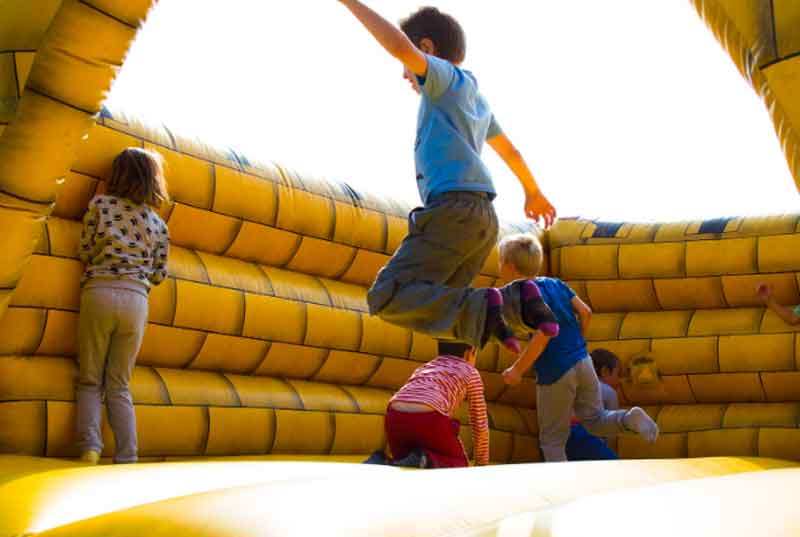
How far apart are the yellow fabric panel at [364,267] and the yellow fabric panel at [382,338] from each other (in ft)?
0.46

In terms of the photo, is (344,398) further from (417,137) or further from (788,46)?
(788,46)

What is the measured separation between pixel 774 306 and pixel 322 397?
1537mm

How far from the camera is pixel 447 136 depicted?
77.9 inches

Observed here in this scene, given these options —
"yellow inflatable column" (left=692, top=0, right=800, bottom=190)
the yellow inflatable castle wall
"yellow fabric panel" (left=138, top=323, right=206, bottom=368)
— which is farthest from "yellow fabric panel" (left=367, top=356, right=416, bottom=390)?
"yellow inflatable column" (left=692, top=0, right=800, bottom=190)

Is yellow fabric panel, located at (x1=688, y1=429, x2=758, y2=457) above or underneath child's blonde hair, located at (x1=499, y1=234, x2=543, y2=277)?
underneath

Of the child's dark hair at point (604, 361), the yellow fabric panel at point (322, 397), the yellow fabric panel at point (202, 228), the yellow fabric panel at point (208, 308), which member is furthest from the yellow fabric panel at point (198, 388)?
the child's dark hair at point (604, 361)

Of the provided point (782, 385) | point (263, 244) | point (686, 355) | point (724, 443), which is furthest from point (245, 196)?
point (782, 385)

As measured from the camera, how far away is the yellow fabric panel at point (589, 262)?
3.70 m

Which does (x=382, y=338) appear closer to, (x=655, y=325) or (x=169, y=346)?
(x=169, y=346)

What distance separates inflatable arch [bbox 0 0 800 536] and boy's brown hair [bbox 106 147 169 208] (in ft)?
0.27

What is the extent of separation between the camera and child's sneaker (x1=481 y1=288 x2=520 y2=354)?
183cm

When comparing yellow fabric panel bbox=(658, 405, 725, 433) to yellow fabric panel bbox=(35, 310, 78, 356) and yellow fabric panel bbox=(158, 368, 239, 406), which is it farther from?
yellow fabric panel bbox=(35, 310, 78, 356)

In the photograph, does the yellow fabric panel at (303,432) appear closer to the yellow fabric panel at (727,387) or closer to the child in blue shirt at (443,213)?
the child in blue shirt at (443,213)

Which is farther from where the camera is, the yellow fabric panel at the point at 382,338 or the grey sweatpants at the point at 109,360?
the yellow fabric panel at the point at 382,338
